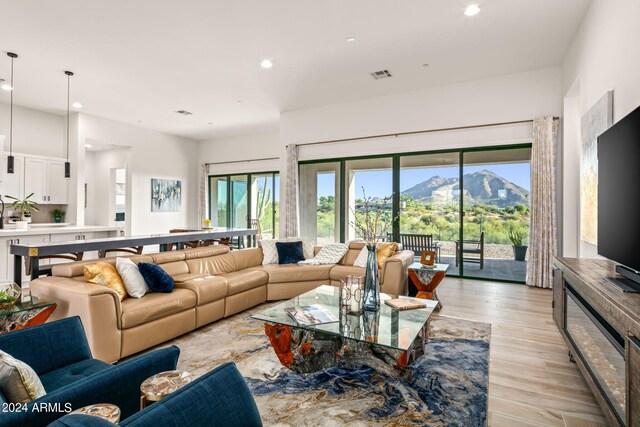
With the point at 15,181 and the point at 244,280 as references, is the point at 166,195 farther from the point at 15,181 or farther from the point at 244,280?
the point at 244,280

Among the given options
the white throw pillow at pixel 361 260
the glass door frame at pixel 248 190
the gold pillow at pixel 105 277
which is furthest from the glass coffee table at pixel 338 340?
the glass door frame at pixel 248 190

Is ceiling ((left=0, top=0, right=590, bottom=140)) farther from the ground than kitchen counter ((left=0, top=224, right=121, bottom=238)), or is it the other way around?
ceiling ((left=0, top=0, right=590, bottom=140))

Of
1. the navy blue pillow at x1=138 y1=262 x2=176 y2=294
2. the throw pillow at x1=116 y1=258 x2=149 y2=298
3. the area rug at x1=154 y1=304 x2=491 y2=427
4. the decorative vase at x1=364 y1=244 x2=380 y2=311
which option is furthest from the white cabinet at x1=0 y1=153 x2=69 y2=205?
the decorative vase at x1=364 y1=244 x2=380 y2=311

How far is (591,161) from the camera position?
350cm

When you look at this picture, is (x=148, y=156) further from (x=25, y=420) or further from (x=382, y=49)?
(x=25, y=420)

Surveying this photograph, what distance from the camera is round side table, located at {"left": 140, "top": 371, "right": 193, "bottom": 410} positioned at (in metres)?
1.16

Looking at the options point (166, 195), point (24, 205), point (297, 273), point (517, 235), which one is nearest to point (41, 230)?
point (24, 205)

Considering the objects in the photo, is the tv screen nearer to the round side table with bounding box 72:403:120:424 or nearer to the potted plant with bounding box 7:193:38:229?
the round side table with bounding box 72:403:120:424

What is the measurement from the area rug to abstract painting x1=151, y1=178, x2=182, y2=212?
6.26m

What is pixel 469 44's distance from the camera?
14.4 ft

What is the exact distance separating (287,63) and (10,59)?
3838mm

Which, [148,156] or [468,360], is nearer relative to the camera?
[468,360]

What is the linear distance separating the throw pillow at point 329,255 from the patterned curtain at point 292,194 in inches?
84.9

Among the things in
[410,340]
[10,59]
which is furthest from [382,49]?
[10,59]
